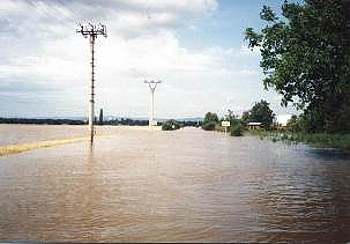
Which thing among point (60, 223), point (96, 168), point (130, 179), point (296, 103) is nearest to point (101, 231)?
point (60, 223)

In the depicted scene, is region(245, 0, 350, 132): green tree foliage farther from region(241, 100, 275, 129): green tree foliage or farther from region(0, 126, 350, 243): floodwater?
region(241, 100, 275, 129): green tree foliage

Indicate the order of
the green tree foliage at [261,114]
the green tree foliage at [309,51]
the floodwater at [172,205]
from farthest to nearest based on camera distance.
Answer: the green tree foliage at [261,114]
the green tree foliage at [309,51]
the floodwater at [172,205]

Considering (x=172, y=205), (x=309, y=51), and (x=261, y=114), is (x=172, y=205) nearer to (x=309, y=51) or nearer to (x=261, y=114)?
(x=309, y=51)

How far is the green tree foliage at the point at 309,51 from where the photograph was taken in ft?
97.9

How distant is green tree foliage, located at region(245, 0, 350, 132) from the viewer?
97.9 feet

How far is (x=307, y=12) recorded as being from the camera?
31250mm

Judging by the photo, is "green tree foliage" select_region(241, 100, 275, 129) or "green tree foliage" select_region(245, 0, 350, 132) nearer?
"green tree foliage" select_region(245, 0, 350, 132)

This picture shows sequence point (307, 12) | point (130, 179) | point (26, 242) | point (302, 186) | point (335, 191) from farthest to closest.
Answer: point (307, 12) → point (130, 179) → point (302, 186) → point (335, 191) → point (26, 242)

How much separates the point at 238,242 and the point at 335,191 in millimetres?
8447

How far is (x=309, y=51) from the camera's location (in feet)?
99.6

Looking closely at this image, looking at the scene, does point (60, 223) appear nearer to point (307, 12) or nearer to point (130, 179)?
Answer: point (130, 179)

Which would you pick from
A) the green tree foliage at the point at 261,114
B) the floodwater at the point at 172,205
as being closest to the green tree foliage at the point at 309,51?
the floodwater at the point at 172,205

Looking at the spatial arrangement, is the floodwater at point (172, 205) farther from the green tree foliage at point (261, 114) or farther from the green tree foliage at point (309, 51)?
the green tree foliage at point (261, 114)

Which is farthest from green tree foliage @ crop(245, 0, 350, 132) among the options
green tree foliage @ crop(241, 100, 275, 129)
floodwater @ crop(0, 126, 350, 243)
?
green tree foliage @ crop(241, 100, 275, 129)
